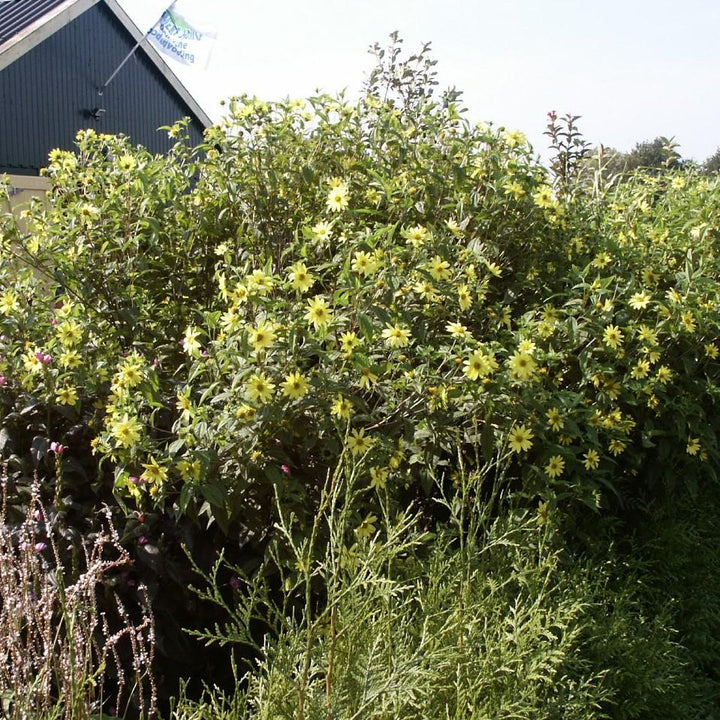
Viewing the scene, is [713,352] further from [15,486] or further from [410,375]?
[15,486]

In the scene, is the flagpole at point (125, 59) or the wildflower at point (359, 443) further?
the flagpole at point (125, 59)

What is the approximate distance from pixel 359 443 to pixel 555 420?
0.66 meters

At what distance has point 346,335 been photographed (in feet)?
8.19

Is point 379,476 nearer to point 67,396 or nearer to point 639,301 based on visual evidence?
point 67,396

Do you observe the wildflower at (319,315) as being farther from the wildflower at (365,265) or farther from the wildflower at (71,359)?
the wildflower at (71,359)

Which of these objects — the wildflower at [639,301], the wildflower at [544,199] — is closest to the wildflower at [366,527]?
the wildflower at [639,301]

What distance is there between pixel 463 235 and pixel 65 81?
54.0ft

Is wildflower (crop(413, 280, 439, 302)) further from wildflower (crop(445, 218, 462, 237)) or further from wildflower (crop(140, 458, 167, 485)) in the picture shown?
wildflower (crop(140, 458, 167, 485))

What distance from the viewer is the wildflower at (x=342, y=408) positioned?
246 centimetres

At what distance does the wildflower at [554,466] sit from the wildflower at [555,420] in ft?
0.31

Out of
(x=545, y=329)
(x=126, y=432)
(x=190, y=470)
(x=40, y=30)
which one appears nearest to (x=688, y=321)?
(x=545, y=329)

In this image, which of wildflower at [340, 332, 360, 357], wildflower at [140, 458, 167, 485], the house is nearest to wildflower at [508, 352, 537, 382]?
wildflower at [340, 332, 360, 357]

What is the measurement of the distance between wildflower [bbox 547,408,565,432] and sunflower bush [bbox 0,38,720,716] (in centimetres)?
1

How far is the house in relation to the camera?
16.3 meters
